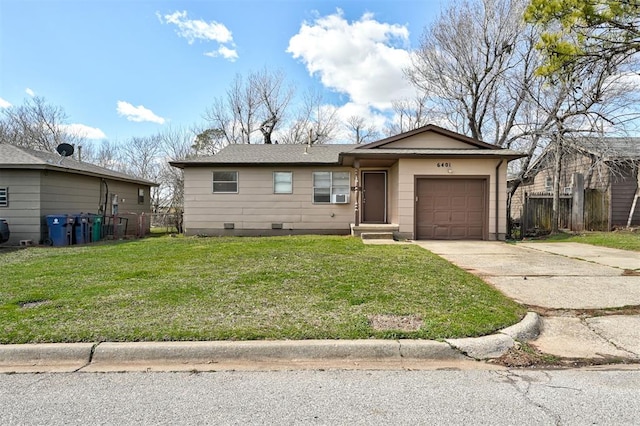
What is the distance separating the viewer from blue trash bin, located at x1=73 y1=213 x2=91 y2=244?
41.8 feet

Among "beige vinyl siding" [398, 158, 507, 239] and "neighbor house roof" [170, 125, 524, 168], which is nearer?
"neighbor house roof" [170, 125, 524, 168]

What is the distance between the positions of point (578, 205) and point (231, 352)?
1717cm

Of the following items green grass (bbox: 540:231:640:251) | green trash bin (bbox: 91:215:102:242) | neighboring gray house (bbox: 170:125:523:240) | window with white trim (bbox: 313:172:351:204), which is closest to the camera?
green grass (bbox: 540:231:640:251)

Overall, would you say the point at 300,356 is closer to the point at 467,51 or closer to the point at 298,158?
the point at 298,158

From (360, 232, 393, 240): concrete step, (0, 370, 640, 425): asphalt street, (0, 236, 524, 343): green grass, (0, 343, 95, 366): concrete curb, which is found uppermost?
(360, 232, 393, 240): concrete step

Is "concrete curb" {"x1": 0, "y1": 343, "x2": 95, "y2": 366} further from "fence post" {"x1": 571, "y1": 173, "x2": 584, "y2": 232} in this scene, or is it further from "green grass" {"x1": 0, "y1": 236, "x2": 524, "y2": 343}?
"fence post" {"x1": 571, "y1": 173, "x2": 584, "y2": 232}

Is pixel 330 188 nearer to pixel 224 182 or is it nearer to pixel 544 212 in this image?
pixel 224 182

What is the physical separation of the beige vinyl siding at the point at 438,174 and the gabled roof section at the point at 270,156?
2885mm

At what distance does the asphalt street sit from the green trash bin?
11845 millimetres

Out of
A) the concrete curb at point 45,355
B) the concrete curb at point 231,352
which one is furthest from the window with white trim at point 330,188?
the concrete curb at point 45,355

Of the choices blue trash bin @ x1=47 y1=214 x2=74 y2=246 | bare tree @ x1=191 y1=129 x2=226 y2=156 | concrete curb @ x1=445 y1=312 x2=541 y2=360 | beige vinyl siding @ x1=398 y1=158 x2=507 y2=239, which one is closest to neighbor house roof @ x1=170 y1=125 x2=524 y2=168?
beige vinyl siding @ x1=398 y1=158 x2=507 y2=239

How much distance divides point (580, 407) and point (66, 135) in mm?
39259

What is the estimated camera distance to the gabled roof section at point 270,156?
14.2m

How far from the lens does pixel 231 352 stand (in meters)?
3.44
